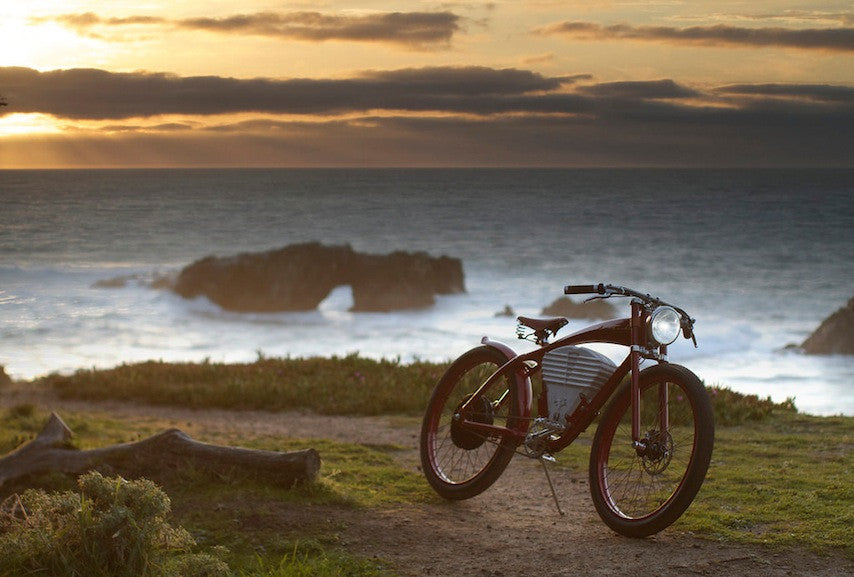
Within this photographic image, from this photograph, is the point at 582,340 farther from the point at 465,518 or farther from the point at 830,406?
the point at 830,406

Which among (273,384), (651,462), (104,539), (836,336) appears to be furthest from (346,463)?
(836,336)

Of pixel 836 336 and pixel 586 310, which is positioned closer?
pixel 836 336

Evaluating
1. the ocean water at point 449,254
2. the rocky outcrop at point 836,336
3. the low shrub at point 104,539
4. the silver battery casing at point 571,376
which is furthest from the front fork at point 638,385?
the rocky outcrop at point 836,336

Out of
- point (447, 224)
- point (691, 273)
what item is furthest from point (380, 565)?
point (447, 224)

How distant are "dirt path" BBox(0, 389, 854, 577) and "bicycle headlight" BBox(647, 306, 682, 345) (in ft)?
4.63

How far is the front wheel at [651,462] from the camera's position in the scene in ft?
20.0

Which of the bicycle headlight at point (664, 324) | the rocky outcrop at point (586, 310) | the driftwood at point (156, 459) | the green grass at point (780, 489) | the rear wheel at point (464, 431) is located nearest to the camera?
the bicycle headlight at point (664, 324)

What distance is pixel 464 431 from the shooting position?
7.81 metres

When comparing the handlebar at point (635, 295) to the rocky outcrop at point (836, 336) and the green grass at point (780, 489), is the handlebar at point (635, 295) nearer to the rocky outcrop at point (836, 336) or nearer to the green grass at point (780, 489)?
the green grass at point (780, 489)

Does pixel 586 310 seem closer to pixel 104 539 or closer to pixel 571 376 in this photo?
pixel 571 376

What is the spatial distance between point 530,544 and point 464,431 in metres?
1.42

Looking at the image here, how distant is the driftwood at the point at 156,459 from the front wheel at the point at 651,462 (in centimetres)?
234

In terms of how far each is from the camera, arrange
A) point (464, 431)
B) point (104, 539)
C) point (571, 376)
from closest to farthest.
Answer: point (104, 539)
point (571, 376)
point (464, 431)

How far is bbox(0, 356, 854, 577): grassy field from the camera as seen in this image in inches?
257
